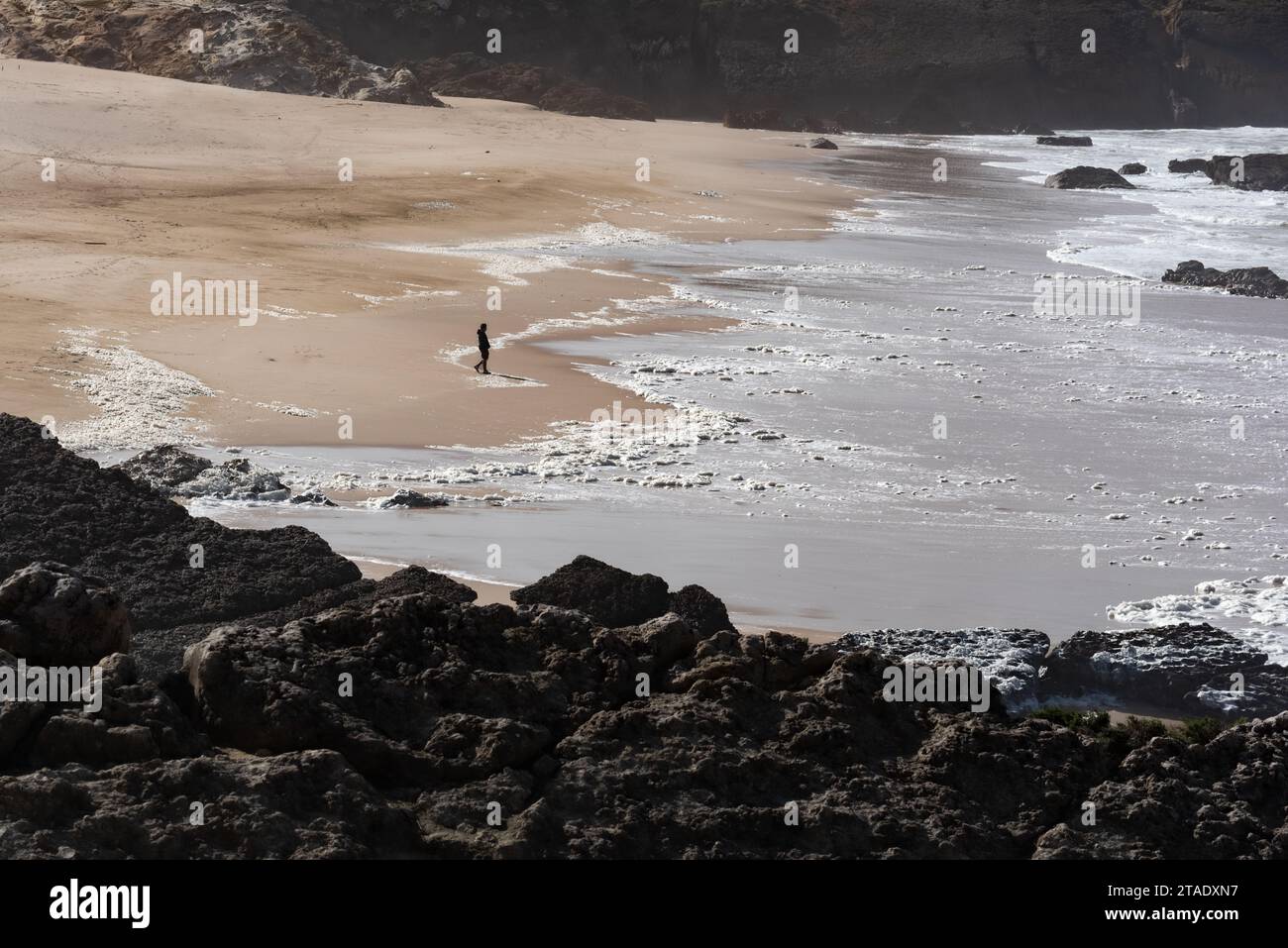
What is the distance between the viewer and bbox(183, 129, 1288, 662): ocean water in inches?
403

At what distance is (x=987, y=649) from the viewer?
335 inches

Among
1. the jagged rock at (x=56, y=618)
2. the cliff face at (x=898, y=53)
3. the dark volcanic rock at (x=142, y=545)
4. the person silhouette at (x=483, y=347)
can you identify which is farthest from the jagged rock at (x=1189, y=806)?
the cliff face at (x=898, y=53)

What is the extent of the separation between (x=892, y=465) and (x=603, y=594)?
610 centimetres

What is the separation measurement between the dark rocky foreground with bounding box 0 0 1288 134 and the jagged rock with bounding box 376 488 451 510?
3565 cm

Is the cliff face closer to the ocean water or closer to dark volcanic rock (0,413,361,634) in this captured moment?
the ocean water

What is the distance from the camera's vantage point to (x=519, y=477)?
40.6 ft

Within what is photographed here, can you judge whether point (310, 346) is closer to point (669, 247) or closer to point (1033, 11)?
point (669, 247)

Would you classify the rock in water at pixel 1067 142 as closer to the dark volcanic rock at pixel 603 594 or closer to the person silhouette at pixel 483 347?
the person silhouette at pixel 483 347

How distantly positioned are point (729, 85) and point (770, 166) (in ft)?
83.2

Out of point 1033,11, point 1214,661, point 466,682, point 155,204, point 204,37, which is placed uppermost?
point 1033,11

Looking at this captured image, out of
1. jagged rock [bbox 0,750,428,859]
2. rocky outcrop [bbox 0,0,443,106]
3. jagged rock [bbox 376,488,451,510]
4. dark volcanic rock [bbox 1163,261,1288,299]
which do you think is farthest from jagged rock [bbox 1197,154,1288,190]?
jagged rock [bbox 0,750,428,859]

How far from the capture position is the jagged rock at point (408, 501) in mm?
11305

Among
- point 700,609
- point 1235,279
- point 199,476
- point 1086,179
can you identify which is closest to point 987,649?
point 700,609
